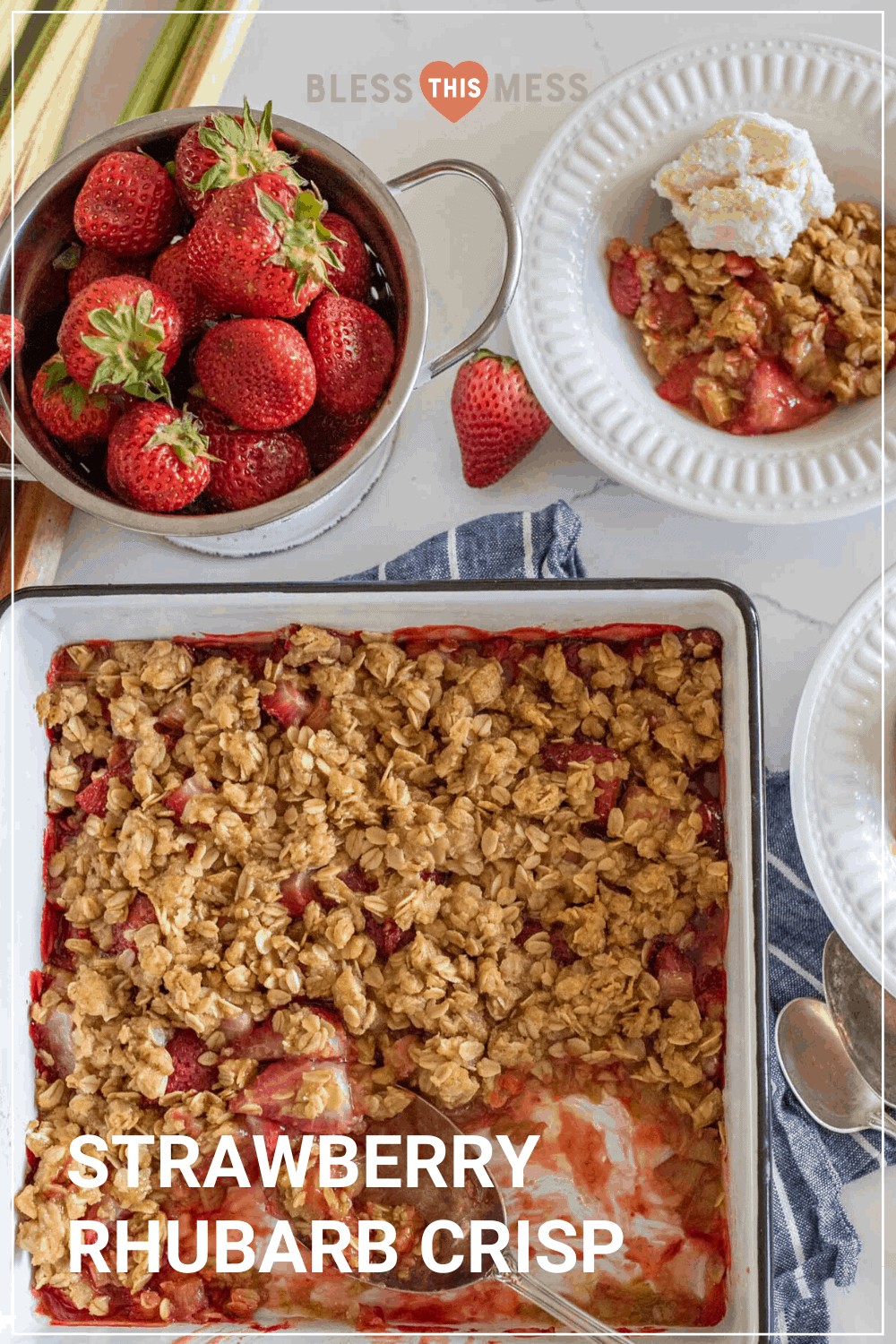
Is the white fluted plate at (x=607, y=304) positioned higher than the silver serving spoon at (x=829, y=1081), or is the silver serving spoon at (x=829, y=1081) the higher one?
the white fluted plate at (x=607, y=304)

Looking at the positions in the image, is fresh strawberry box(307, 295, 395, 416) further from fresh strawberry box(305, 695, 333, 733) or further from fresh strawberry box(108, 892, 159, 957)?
fresh strawberry box(108, 892, 159, 957)

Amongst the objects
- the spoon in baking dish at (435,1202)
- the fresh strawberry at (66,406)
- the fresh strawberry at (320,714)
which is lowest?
the spoon in baking dish at (435,1202)

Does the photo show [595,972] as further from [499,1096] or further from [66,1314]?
[66,1314]

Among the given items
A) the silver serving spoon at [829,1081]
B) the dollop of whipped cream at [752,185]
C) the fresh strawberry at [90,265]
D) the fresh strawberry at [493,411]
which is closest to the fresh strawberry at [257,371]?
the fresh strawberry at [90,265]

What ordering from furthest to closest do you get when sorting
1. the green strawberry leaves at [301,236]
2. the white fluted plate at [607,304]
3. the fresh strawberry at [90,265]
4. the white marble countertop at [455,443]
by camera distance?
the white marble countertop at [455,443] < the white fluted plate at [607,304] < the fresh strawberry at [90,265] < the green strawberry leaves at [301,236]

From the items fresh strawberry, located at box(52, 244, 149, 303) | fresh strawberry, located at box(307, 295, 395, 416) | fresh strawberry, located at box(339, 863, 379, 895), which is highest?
fresh strawberry, located at box(52, 244, 149, 303)

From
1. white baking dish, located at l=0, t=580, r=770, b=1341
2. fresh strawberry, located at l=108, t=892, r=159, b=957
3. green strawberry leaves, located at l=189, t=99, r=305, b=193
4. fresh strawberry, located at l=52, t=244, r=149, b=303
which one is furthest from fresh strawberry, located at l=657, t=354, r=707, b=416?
fresh strawberry, located at l=108, t=892, r=159, b=957

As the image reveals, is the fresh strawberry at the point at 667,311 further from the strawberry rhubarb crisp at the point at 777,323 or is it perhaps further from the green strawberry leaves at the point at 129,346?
the green strawberry leaves at the point at 129,346
